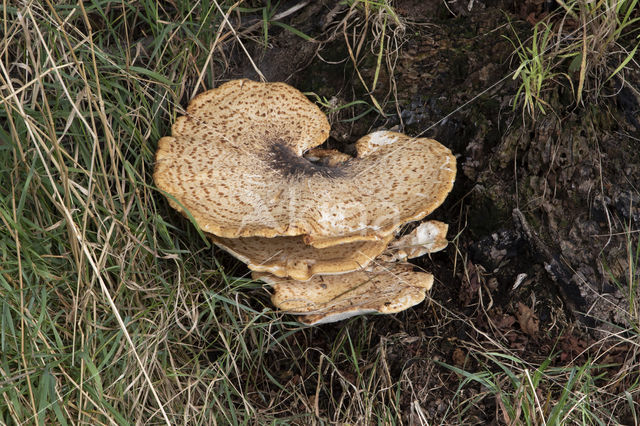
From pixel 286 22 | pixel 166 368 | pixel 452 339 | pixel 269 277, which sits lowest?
pixel 452 339

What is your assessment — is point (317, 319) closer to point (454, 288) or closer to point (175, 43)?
point (454, 288)

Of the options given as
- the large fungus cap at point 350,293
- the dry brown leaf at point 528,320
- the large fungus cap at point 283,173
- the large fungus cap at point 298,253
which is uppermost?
the large fungus cap at point 283,173

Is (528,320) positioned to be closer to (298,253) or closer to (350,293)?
(350,293)

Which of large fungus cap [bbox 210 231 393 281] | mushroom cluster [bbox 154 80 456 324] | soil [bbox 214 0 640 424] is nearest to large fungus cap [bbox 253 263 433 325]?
mushroom cluster [bbox 154 80 456 324]

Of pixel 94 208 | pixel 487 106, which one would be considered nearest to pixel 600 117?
pixel 487 106

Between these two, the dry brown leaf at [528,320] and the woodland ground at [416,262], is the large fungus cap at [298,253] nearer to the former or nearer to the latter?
the woodland ground at [416,262]

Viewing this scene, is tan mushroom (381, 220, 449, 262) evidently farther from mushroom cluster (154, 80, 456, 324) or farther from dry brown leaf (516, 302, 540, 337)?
dry brown leaf (516, 302, 540, 337)

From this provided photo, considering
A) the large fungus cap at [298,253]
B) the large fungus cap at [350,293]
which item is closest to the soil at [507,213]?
the large fungus cap at [350,293]
